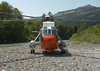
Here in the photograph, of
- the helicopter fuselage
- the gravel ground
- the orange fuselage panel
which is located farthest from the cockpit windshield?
the gravel ground

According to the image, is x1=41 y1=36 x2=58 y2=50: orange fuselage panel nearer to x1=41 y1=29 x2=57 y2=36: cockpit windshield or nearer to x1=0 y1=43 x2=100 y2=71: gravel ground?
x1=41 y1=29 x2=57 y2=36: cockpit windshield

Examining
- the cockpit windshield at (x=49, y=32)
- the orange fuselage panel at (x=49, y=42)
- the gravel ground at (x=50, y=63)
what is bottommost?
the gravel ground at (x=50, y=63)

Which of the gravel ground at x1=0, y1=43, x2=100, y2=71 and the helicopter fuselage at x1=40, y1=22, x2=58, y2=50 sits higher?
the helicopter fuselage at x1=40, y1=22, x2=58, y2=50

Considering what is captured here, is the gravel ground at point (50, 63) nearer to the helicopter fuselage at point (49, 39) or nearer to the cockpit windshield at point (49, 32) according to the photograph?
the helicopter fuselage at point (49, 39)

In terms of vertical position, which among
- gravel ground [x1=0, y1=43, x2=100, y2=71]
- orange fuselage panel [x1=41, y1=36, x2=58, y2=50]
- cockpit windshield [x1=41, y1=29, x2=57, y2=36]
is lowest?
gravel ground [x1=0, y1=43, x2=100, y2=71]

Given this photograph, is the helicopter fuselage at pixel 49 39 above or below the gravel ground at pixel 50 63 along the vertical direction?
above

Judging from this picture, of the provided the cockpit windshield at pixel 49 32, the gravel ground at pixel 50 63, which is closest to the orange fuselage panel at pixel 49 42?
the cockpit windshield at pixel 49 32

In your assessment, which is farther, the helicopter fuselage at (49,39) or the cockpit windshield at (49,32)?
the cockpit windshield at (49,32)

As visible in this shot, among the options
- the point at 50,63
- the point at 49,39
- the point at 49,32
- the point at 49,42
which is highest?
the point at 49,32

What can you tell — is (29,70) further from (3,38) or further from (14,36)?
(14,36)

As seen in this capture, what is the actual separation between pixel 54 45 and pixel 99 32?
2753 cm

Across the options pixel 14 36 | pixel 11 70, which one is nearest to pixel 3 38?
pixel 14 36

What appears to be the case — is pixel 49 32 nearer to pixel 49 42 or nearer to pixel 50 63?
pixel 49 42

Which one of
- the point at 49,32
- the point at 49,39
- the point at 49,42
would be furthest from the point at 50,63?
the point at 49,32
